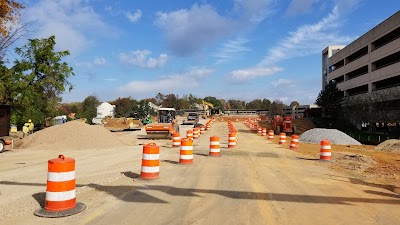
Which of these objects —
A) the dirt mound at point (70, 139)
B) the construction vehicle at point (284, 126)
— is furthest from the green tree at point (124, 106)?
the dirt mound at point (70, 139)

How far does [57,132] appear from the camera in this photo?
25.5 metres

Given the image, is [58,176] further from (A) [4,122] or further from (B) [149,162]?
(A) [4,122]

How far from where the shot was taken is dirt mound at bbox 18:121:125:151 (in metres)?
23.9

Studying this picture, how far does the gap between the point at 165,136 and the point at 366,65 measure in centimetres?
4703

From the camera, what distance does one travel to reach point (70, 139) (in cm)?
2464

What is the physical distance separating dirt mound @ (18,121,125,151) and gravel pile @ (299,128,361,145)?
1900cm

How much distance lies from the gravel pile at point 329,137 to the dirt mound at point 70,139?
19.0m

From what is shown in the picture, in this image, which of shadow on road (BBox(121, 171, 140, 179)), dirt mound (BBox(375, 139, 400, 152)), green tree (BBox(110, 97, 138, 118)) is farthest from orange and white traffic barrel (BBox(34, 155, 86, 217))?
green tree (BBox(110, 97, 138, 118))

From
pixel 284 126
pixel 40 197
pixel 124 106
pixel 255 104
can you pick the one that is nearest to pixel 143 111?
pixel 124 106

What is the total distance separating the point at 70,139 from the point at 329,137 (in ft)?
79.3

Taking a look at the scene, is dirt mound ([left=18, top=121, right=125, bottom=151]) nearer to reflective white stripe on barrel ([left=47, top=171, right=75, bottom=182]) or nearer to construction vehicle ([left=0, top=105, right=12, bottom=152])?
construction vehicle ([left=0, top=105, right=12, bottom=152])

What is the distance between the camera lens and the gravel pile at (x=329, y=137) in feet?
115

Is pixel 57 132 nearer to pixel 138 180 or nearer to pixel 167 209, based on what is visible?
pixel 138 180

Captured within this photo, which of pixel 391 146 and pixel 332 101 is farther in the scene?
pixel 332 101
